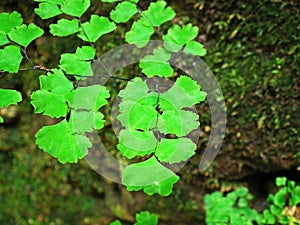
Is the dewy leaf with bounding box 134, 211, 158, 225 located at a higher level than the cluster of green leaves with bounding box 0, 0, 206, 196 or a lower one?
lower

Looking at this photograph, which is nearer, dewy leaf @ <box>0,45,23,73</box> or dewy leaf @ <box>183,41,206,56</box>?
dewy leaf @ <box>0,45,23,73</box>

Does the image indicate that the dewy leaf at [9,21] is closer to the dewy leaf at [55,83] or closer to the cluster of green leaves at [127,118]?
the cluster of green leaves at [127,118]

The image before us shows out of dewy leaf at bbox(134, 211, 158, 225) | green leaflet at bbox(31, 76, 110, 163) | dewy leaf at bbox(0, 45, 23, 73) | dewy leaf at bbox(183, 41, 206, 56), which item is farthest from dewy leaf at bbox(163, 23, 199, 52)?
dewy leaf at bbox(134, 211, 158, 225)

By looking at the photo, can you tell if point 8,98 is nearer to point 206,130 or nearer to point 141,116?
point 141,116

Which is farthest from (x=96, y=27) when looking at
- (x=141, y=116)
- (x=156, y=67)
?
(x=141, y=116)

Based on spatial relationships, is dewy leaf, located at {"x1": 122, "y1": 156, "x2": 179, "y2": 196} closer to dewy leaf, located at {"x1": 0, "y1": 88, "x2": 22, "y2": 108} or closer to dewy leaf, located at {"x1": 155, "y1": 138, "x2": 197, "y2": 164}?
dewy leaf, located at {"x1": 155, "y1": 138, "x2": 197, "y2": 164}

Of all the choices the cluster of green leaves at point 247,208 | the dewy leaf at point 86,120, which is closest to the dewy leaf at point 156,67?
the dewy leaf at point 86,120

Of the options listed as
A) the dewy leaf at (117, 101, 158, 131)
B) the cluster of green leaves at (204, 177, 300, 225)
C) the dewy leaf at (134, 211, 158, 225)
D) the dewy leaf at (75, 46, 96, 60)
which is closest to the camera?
the dewy leaf at (117, 101, 158, 131)
